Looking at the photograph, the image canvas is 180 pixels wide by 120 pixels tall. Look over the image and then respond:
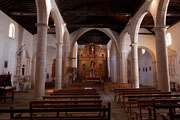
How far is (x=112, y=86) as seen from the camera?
1272cm

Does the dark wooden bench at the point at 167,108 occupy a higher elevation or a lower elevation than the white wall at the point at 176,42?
lower

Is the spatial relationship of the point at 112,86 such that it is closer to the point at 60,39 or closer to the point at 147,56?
the point at 60,39

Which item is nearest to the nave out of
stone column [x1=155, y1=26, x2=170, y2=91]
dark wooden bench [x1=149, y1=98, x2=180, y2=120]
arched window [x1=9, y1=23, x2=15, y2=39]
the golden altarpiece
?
dark wooden bench [x1=149, y1=98, x2=180, y2=120]

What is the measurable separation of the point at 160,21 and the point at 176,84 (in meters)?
9.11

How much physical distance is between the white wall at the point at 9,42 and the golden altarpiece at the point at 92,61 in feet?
42.2

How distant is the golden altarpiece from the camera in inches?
1028

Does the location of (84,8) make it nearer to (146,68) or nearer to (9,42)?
(9,42)

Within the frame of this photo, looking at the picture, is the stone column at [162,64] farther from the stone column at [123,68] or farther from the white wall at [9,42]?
the white wall at [9,42]

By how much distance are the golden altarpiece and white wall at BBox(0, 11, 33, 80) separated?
12867 mm

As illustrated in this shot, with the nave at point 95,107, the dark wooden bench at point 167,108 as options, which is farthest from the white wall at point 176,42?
the dark wooden bench at point 167,108

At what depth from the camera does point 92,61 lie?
1045 inches

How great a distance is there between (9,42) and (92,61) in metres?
16.4

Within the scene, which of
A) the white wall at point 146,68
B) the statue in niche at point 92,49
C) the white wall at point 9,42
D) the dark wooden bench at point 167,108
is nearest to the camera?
the dark wooden bench at point 167,108

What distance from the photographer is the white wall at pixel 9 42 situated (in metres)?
11.4
